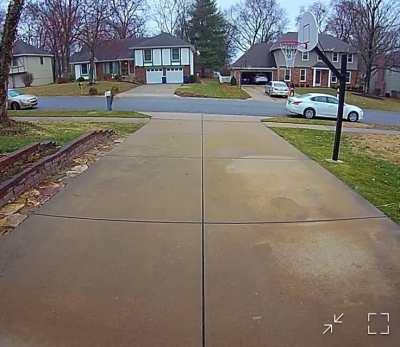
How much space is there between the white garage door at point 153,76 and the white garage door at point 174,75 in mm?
1123

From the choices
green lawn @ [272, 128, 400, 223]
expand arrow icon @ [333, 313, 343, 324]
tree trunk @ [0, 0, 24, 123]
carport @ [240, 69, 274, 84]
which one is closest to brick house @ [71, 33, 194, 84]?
carport @ [240, 69, 274, 84]

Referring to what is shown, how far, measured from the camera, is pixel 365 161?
31.9 feet

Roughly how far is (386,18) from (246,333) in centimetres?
5575

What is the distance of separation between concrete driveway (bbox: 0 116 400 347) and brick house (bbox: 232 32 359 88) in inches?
1844

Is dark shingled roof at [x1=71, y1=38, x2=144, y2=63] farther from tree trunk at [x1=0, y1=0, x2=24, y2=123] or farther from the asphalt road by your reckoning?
tree trunk at [x1=0, y1=0, x2=24, y2=123]

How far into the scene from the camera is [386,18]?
50.6m

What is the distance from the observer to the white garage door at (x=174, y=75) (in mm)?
52594

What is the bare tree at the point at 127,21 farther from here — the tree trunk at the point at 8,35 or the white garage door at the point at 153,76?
the tree trunk at the point at 8,35

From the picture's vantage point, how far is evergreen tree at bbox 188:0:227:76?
6316 centimetres

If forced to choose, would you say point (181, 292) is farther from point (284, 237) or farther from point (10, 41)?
point (10, 41)

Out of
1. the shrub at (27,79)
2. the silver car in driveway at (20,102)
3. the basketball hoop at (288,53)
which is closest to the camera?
the silver car in driveway at (20,102)

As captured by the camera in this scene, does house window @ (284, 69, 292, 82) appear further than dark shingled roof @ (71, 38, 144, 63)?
No

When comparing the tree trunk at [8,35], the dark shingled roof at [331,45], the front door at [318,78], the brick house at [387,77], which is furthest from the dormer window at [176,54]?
the tree trunk at [8,35]

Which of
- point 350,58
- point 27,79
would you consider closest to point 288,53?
point 350,58
